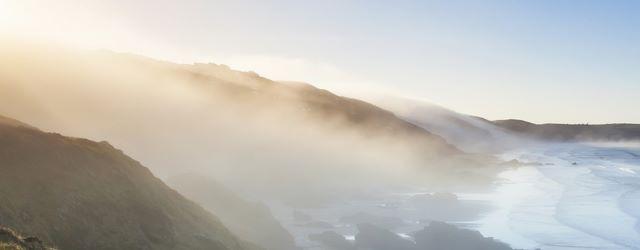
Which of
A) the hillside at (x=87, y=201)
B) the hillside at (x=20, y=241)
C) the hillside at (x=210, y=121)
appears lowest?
the hillside at (x=20, y=241)

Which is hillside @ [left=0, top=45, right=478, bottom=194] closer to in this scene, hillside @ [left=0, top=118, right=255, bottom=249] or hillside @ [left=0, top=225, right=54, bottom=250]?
hillside @ [left=0, top=118, right=255, bottom=249]

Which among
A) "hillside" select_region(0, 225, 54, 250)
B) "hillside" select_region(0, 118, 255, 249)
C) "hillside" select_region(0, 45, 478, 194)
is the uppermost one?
"hillside" select_region(0, 45, 478, 194)

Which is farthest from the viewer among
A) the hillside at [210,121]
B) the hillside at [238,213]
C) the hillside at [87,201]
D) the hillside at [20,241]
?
the hillside at [210,121]

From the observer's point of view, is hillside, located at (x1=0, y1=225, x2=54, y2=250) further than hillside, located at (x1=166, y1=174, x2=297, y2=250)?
No

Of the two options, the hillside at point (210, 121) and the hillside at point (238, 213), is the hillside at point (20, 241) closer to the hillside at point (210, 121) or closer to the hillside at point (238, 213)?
the hillside at point (238, 213)

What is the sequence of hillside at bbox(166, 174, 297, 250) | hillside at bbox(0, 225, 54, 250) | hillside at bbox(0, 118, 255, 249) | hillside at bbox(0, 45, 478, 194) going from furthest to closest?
hillside at bbox(0, 45, 478, 194), hillside at bbox(166, 174, 297, 250), hillside at bbox(0, 118, 255, 249), hillside at bbox(0, 225, 54, 250)

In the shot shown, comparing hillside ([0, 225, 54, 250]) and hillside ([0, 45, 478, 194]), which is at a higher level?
hillside ([0, 45, 478, 194])

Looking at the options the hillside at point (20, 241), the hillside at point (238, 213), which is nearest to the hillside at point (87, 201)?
the hillside at point (20, 241)

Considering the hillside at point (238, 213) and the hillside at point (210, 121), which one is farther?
the hillside at point (210, 121)

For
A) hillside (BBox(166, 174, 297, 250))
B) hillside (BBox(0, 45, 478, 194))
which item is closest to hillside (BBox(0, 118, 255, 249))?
hillside (BBox(166, 174, 297, 250))
